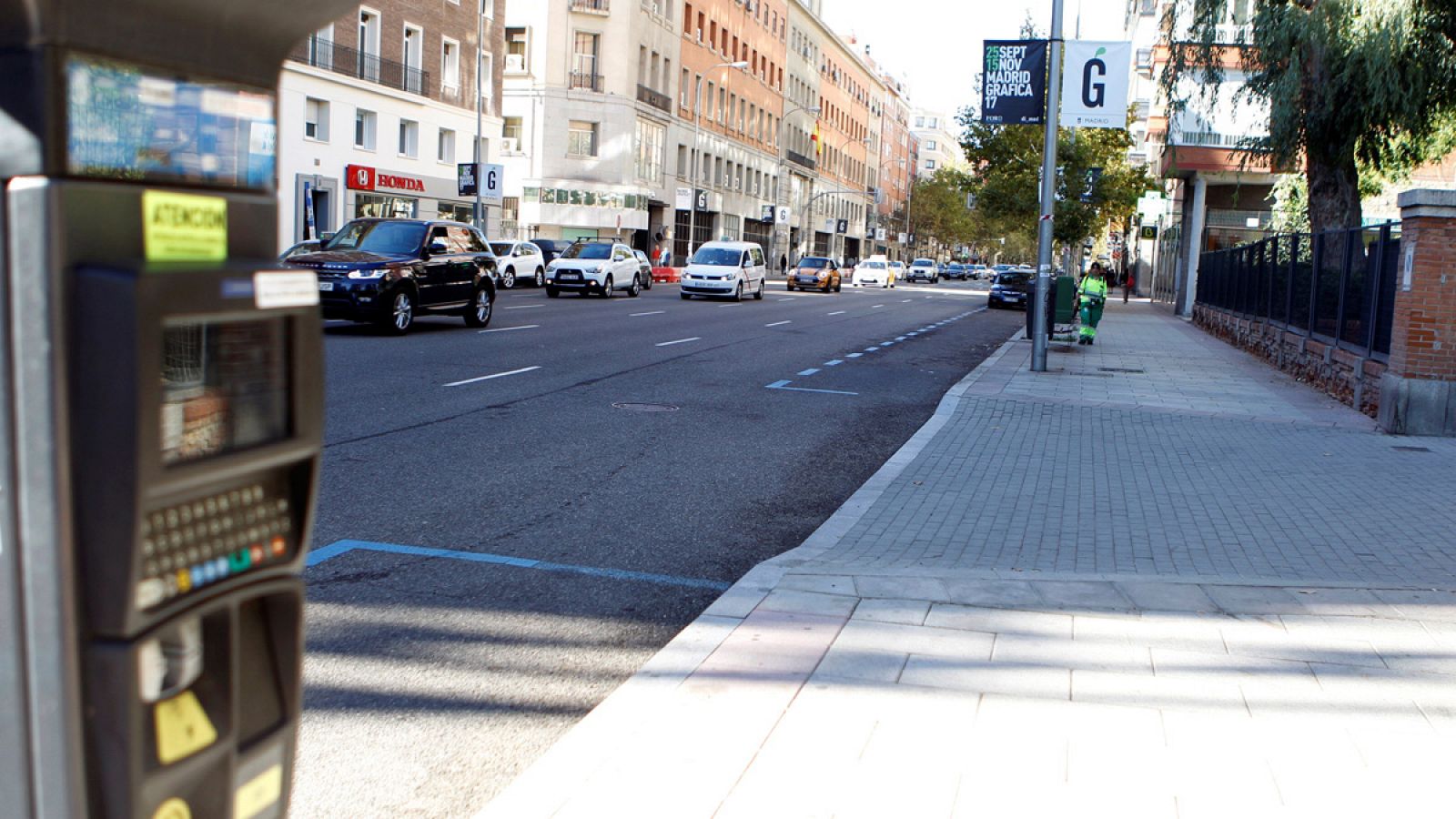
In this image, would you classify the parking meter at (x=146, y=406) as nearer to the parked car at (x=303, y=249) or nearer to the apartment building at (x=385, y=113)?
the parked car at (x=303, y=249)

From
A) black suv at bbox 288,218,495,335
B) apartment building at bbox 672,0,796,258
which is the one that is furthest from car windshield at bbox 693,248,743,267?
apartment building at bbox 672,0,796,258

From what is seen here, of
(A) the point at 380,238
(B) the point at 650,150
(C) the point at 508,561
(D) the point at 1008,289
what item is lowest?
(C) the point at 508,561

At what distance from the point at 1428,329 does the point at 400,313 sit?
13.1 metres

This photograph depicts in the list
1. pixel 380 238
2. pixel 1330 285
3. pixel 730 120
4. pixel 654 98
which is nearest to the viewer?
pixel 1330 285

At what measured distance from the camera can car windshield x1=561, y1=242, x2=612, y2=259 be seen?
35.8 meters

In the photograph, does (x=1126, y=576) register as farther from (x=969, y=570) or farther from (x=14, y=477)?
(x=14, y=477)

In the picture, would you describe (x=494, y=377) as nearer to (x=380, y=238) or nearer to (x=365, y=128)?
(x=380, y=238)

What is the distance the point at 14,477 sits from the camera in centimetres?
157

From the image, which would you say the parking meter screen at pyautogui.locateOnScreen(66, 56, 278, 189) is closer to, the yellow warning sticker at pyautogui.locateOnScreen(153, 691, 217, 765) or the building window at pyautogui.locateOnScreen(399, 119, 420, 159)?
the yellow warning sticker at pyautogui.locateOnScreen(153, 691, 217, 765)

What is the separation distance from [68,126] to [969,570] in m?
4.95

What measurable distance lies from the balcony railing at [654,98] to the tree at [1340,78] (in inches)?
1615

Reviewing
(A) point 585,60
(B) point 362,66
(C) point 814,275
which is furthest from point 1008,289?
(A) point 585,60

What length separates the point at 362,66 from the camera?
39906 millimetres

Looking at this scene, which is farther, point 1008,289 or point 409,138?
point 1008,289
